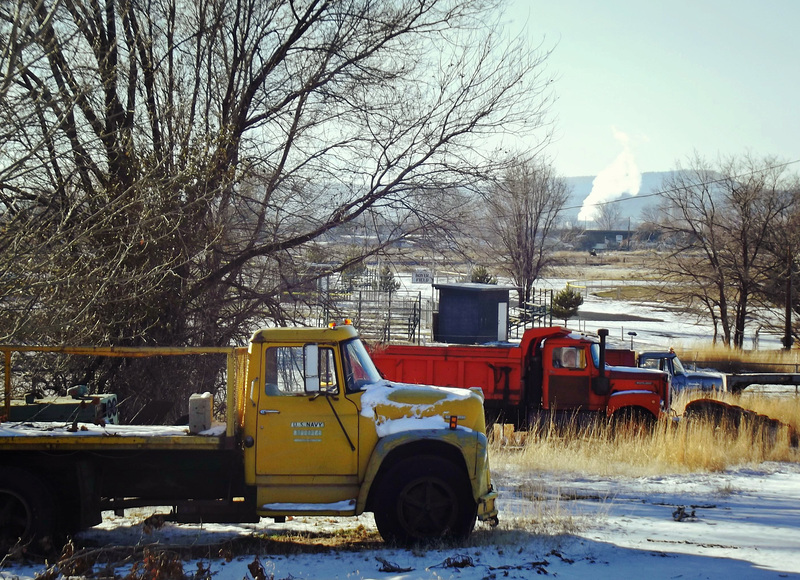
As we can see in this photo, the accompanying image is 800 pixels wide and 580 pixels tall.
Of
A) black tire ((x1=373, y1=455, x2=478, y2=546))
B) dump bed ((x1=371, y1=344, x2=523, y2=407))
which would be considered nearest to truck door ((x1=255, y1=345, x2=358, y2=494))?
black tire ((x1=373, y1=455, x2=478, y2=546))

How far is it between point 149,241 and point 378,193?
4.29 meters

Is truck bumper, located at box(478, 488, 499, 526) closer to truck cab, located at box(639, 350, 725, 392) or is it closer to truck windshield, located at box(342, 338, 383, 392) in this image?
truck windshield, located at box(342, 338, 383, 392)

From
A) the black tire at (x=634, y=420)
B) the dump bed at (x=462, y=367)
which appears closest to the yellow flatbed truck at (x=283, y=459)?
the black tire at (x=634, y=420)

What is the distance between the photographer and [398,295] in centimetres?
4294

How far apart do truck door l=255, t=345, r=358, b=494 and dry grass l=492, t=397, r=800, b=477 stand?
4848 mm

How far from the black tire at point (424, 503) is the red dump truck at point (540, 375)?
788 centimetres

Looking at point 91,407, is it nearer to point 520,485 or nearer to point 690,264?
point 520,485

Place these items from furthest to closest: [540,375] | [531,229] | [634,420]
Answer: [531,229], [540,375], [634,420]

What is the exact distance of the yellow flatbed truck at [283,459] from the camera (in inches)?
263

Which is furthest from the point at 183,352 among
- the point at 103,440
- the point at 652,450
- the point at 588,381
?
the point at 588,381

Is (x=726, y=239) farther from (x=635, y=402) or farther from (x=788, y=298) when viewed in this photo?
(x=635, y=402)

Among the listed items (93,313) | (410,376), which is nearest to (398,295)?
(410,376)

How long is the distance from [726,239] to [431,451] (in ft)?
109

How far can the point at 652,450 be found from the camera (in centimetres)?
1201
